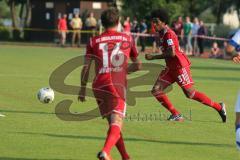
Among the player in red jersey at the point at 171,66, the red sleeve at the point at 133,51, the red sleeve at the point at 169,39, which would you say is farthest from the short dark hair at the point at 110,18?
the red sleeve at the point at 169,39

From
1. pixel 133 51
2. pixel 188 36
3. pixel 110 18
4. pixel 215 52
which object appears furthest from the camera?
pixel 188 36

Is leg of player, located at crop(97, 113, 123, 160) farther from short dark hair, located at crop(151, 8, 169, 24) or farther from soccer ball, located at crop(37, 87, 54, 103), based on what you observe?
soccer ball, located at crop(37, 87, 54, 103)

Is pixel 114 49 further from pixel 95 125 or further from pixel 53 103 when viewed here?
pixel 53 103

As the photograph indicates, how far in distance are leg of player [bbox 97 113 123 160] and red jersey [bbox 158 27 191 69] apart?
14.8ft

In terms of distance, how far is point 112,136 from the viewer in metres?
8.66

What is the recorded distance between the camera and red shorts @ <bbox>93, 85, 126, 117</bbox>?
8953mm

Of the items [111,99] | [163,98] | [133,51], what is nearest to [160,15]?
[163,98]

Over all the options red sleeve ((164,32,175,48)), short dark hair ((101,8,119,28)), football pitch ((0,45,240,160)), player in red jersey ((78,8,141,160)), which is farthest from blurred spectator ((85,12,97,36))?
short dark hair ((101,8,119,28))

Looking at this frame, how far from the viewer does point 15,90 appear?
18.8m

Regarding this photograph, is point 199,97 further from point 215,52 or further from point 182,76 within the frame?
point 215,52

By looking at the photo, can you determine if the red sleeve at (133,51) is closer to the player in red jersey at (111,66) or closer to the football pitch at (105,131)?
the player in red jersey at (111,66)

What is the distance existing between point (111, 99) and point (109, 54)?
550mm

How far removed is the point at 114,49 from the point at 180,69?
483cm

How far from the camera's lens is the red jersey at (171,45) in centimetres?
1324
